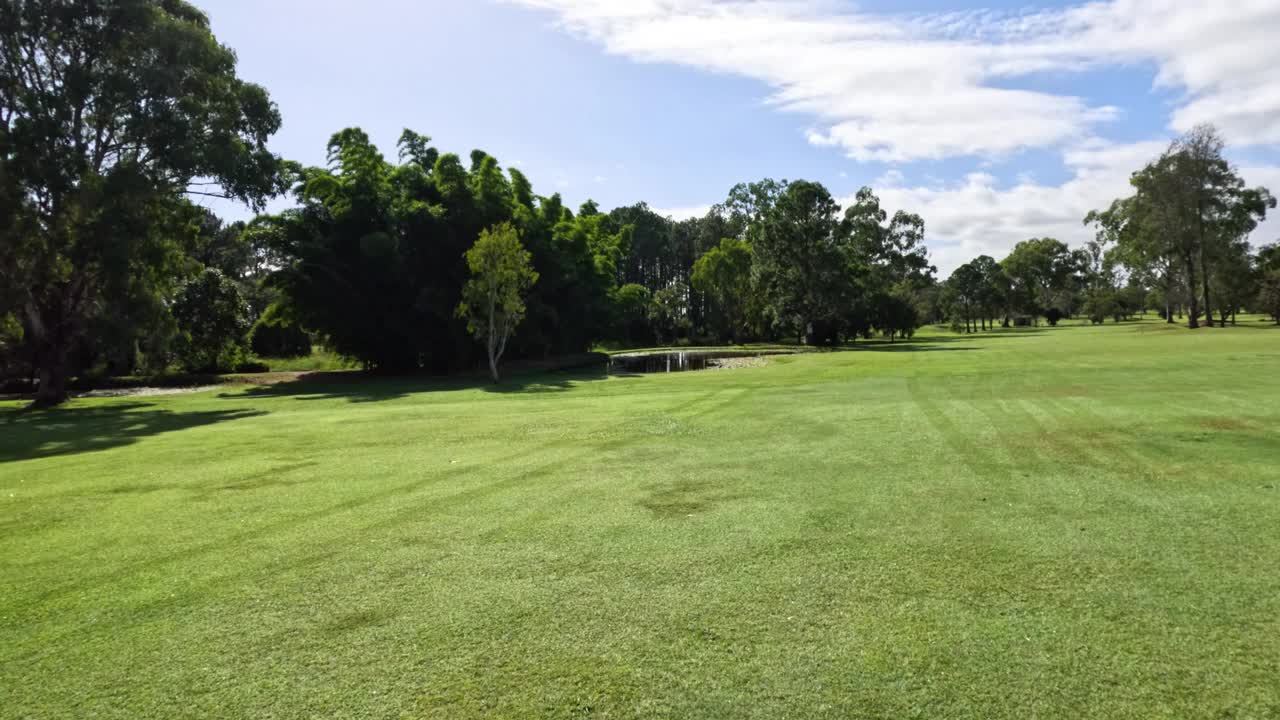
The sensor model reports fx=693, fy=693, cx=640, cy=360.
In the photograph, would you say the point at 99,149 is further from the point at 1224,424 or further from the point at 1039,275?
the point at 1039,275

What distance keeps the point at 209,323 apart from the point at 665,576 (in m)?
43.8

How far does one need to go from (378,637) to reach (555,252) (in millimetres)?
41363

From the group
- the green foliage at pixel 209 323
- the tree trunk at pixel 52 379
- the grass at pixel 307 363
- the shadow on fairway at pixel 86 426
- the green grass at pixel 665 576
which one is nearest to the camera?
the green grass at pixel 665 576

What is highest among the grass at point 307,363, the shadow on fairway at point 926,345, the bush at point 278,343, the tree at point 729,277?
the tree at point 729,277

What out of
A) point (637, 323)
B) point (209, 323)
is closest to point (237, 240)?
point (209, 323)

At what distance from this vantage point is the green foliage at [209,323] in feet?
132

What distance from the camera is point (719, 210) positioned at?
10425cm

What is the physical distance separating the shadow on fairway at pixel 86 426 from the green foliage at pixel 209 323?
1738 centimetres

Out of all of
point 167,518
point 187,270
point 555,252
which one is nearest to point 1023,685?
point 167,518

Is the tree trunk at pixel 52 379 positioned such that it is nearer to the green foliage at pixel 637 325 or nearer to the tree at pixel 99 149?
the tree at pixel 99 149

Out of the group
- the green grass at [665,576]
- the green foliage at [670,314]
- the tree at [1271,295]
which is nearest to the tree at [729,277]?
the green foliage at [670,314]

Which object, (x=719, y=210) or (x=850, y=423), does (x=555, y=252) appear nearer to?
(x=850, y=423)

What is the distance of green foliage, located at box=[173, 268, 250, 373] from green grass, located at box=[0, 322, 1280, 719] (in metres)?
32.0

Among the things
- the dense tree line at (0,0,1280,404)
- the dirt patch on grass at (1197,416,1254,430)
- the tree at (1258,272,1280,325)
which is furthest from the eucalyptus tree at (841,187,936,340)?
the dirt patch on grass at (1197,416,1254,430)
